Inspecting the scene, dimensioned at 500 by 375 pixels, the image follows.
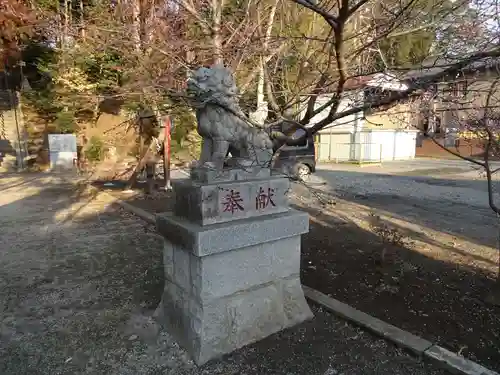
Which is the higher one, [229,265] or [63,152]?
[63,152]

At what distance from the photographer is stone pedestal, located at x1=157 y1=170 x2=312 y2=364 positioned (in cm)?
281

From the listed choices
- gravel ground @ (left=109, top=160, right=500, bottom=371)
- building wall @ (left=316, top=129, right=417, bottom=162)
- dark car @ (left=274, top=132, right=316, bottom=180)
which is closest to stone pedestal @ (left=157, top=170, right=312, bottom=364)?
gravel ground @ (left=109, top=160, right=500, bottom=371)

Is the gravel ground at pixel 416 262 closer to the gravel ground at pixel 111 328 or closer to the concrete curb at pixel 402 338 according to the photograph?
the concrete curb at pixel 402 338

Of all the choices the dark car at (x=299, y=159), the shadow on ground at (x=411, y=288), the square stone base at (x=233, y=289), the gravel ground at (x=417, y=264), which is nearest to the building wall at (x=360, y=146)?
the dark car at (x=299, y=159)

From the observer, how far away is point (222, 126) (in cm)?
314

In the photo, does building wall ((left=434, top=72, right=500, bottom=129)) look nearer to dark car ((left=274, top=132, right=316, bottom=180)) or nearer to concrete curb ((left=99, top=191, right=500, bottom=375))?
concrete curb ((left=99, top=191, right=500, bottom=375))

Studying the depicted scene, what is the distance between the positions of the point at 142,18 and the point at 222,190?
615 cm

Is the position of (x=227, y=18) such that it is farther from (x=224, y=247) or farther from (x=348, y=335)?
(x=348, y=335)

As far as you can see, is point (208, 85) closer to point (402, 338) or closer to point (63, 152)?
point (402, 338)

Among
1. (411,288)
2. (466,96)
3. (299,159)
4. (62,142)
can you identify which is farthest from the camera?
(62,142)

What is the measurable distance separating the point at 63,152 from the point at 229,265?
1384 cm

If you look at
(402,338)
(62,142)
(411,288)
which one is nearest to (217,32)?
(411,288)

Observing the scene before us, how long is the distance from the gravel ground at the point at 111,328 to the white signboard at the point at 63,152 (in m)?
9.23

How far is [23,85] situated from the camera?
16203 mm
